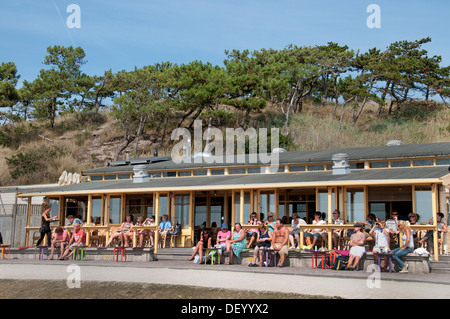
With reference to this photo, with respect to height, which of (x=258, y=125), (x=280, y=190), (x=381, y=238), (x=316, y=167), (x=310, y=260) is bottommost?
(x=310, y=260)

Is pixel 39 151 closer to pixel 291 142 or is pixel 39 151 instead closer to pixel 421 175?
pixel 291 142

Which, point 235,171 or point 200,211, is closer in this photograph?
point 200,211

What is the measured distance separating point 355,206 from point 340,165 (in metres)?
1.68

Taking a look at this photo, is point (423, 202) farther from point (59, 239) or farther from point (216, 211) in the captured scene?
point (59, 239)

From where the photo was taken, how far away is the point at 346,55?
163ft

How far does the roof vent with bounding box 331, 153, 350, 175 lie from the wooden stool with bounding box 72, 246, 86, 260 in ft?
26.7

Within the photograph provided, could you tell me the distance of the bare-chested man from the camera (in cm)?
1404

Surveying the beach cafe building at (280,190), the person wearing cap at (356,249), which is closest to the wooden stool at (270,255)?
the beach cafe building at (280,190)

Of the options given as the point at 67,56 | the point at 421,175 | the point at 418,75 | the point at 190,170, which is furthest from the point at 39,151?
the point at 421,175

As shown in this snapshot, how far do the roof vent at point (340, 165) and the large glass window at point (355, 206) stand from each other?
43.3 inches

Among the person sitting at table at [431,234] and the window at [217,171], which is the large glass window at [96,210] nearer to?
the window at [217,171]

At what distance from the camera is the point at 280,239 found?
14.2 meters

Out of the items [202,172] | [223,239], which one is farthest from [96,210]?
[223,239]
